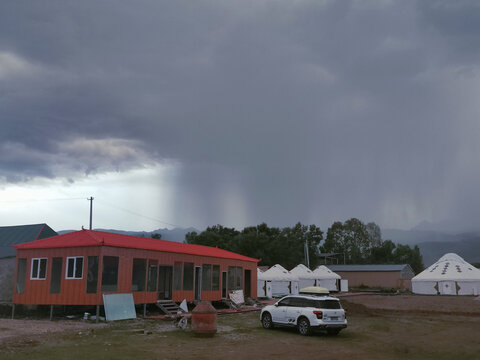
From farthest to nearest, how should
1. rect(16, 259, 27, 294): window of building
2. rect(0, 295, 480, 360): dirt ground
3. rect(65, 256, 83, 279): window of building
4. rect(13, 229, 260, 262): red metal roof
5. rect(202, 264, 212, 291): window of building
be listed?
rect(202, 264, 212, 291): window of building
rect(16, 259, 27, 294): window of building
rect(13, 229, 260, 262): red metal roof
rect(65, 256, 83, 279): window of building
rect(0, 295, 480, 360): dirt ground

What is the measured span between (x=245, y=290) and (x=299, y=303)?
21040mm

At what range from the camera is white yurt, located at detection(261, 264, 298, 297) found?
58.3m

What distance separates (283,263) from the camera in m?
88.4

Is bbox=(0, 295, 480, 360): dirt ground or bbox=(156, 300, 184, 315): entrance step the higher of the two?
bbox=(156, 300, 184, 315): entrance step

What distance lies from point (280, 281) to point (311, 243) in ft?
260

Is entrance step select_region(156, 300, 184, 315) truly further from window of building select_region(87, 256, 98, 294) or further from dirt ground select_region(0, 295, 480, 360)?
window of building select_region(87, 256, 98, 294)

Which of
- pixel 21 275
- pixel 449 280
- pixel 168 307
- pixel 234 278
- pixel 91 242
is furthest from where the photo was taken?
pixel 449 280

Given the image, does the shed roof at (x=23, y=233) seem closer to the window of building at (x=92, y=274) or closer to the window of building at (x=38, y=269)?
the window of building at (x=38, y=269)

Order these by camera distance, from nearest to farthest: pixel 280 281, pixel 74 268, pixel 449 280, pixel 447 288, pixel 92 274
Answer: pixel 92 274 → pixel 74 268 → pixel 280 281 → pixel 449 280 → pixel 447 288

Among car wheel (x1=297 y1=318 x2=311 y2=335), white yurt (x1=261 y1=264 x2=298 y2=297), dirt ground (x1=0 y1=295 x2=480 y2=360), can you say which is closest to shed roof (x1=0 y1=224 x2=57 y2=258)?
dirt ground (x1=0 y1=295 x2=480 y2=360)

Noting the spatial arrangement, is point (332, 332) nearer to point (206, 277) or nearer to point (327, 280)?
point (206, 277)

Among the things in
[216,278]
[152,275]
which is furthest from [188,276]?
[152,275]

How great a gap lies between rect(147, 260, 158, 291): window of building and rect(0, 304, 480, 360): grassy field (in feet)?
12.8

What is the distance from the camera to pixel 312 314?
1964 centimetres
